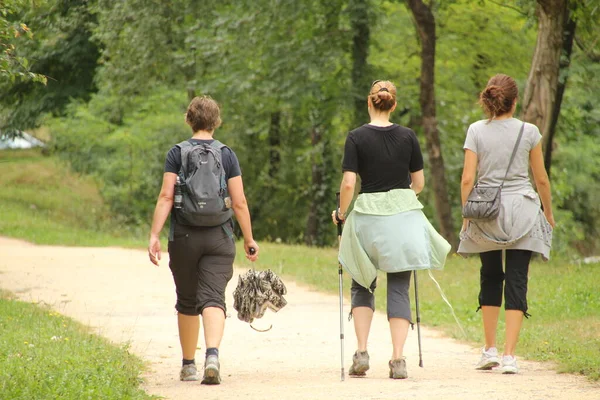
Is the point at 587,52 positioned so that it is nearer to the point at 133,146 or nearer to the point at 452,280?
the point at 452,280

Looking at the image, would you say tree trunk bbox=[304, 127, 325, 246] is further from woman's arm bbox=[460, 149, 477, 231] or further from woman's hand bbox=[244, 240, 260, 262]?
woman's hand bbox=[244, 240, 260, 262]

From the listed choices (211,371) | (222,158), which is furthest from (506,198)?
(211,371)

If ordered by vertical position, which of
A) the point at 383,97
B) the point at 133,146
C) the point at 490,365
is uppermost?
the point at 133,146

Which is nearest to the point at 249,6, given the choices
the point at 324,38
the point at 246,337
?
the point at 324,38

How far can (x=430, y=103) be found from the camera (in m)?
21.0

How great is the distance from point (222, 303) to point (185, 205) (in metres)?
0.70

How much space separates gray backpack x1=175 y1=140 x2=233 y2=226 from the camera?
7.10 metres

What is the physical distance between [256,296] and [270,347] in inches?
79.8

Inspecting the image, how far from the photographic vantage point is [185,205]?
23.3 feet

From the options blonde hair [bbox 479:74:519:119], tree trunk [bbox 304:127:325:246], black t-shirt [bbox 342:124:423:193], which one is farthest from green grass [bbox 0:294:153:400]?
tree trunk [bbox 304:127:325:246]

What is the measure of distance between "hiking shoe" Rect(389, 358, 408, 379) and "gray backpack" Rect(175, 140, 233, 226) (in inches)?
57.4

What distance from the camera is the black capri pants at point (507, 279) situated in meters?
7.48

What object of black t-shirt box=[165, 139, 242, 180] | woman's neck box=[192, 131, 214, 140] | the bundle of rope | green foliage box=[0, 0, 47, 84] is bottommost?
the bundle of rope

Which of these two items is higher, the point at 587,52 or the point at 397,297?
the point at 587,52
